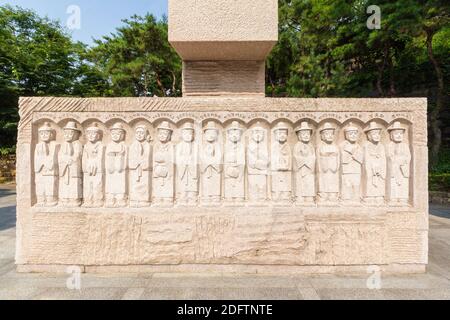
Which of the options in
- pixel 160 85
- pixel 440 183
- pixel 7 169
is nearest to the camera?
pixel 440 183

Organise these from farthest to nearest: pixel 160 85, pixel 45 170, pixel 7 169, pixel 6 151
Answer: pixel 160 85
pixel 6 151
pixel 7 169
pixel 45 170

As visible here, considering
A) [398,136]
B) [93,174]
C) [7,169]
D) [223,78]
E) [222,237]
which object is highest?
[223,78]

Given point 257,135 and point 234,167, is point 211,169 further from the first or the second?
point 257,135

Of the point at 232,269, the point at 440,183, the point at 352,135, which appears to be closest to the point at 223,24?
the point at 352,135

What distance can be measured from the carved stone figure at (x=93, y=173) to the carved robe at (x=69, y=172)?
8 cm

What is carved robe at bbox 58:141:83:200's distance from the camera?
3.55 meters

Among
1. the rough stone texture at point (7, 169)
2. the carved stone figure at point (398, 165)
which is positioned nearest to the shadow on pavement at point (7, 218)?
the carved stone figure at point (398, 165)

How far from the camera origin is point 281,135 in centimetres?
357

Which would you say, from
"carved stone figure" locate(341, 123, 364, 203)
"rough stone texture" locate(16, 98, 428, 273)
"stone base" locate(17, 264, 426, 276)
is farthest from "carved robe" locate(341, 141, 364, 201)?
"stone base" locate(17, 264, 426, 276)

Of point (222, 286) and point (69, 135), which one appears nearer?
point (222, 286)

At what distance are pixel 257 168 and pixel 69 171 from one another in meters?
2.49

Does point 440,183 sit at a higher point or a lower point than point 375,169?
lower

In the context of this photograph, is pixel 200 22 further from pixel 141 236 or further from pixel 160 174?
pixel 141 236

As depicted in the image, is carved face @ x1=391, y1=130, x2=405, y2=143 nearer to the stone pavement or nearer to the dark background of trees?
the stone pavement
